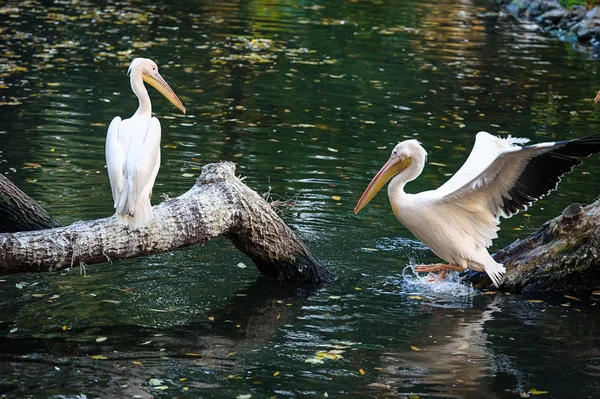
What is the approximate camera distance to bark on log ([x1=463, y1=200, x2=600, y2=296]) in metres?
6.38

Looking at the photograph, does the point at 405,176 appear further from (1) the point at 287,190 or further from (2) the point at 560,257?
(1) the point at 287,190

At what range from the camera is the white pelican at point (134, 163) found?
218 inches

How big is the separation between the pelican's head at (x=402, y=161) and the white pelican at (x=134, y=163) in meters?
1.51

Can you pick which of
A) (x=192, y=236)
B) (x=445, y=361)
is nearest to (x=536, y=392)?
(x=445, y=361)

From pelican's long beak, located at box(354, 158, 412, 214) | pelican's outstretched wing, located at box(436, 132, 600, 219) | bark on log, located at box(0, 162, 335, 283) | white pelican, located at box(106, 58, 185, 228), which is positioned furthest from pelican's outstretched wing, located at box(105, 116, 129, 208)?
pelican's outstretched wing, located at box(436, 132, 600, 219)

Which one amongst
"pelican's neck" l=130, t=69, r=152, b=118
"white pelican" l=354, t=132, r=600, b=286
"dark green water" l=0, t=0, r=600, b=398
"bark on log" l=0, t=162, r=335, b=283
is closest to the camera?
"dark green water" l=0, t=0, r=600, b=398

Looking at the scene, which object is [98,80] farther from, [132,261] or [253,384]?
[253,384]

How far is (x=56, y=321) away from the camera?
5.78 m

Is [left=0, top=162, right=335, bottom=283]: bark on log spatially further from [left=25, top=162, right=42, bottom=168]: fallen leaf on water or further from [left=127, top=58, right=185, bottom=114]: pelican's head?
[left=25, top=162, right=42, bottom=168]: fallen leaf on water

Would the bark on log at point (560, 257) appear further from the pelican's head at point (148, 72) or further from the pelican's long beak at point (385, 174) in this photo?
the pelican's head at point (148, 72)

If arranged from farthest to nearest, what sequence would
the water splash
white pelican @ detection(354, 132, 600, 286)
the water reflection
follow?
the water splash → white pelican @ detection(354, 132, 600, 286) → the water reflection

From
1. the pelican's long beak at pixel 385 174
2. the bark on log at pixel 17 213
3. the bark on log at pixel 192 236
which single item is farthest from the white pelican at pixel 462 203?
the bark on log at pixel 17 213

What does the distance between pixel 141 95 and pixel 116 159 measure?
0.62 m

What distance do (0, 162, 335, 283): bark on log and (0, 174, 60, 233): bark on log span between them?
61cm
